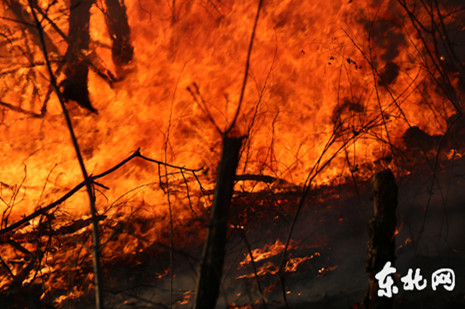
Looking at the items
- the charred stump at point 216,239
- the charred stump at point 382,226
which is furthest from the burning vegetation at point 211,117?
the charred stump at point 382,226

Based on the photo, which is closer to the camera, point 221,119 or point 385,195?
point 385,195

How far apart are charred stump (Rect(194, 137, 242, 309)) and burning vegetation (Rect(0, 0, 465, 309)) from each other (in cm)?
161

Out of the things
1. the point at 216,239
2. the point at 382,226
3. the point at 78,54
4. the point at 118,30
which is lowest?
the point at 382,226

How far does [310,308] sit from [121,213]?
88.9 inches

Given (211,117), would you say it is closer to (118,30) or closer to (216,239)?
(118,30)

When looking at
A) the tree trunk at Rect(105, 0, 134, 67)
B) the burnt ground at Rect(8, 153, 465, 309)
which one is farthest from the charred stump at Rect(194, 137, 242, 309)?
the tree trunk at Rect(105, 0, 134, 67)

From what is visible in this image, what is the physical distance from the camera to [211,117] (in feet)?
14.5

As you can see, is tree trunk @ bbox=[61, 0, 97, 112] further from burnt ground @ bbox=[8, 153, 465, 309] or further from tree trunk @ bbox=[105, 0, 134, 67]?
burnt ground @ bbox=[8, 153, 465, 309]

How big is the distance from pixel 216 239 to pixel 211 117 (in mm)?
2123

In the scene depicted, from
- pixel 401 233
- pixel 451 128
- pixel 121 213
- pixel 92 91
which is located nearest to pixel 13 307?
pixel 121 213

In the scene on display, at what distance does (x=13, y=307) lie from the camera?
390 cm

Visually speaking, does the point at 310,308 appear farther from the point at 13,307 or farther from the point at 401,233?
the point at 13,307

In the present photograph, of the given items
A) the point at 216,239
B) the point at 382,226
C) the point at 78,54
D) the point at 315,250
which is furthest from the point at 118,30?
the point at 382,226

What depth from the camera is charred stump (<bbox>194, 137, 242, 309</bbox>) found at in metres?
2.47
